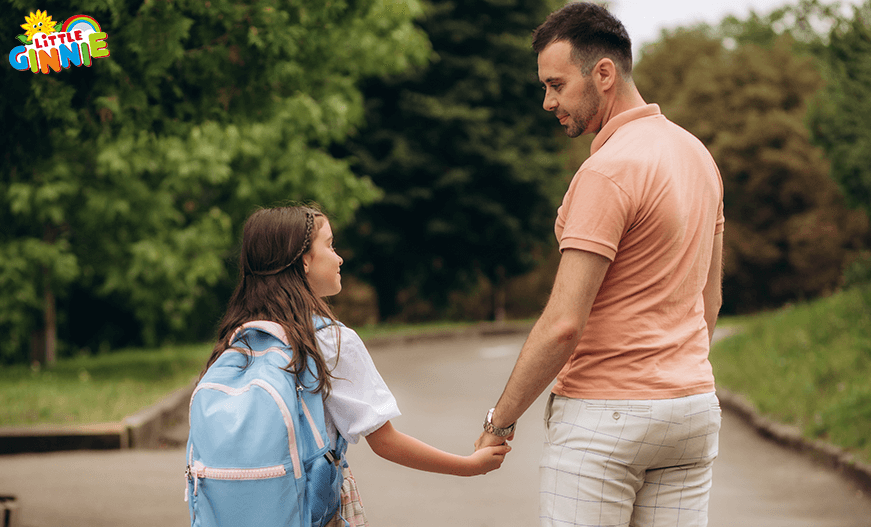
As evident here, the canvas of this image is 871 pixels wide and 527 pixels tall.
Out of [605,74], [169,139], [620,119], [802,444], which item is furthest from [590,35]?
[169,139]

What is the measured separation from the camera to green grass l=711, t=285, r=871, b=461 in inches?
305

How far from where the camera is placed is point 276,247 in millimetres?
2576

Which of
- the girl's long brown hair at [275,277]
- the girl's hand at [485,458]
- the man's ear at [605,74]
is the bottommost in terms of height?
the girl's hand at [485,458]

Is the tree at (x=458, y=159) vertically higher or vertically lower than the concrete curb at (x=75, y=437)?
higher

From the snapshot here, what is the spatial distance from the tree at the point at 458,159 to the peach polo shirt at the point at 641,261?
2074cm

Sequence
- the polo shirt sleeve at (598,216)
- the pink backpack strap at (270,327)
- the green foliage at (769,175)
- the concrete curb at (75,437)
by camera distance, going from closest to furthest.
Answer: the polo shirt sleeve at (598,216)
the pink backpack strap at (270,327)
the concrete curb at (75,437)
the green foliage at (769,175)

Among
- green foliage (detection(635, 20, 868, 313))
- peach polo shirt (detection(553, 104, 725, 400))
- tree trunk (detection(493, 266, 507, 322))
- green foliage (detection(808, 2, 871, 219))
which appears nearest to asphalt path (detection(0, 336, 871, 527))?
peach polo shirt (detection(553, 104, 725, 400))

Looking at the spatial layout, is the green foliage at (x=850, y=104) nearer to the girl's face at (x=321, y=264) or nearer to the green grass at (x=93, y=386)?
the green grass at (x=93, y=386)

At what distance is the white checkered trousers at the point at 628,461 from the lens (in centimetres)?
226

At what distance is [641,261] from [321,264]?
3.06ft

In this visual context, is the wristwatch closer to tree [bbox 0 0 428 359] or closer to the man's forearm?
the man's forearm

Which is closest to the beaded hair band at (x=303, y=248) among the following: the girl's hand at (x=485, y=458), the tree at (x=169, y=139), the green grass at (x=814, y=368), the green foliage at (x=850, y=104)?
the girl's hand at (x=485, y=458)

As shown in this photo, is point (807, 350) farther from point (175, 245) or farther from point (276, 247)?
point (276, 247)

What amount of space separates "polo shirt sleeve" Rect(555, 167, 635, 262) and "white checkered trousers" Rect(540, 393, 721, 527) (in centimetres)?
41
